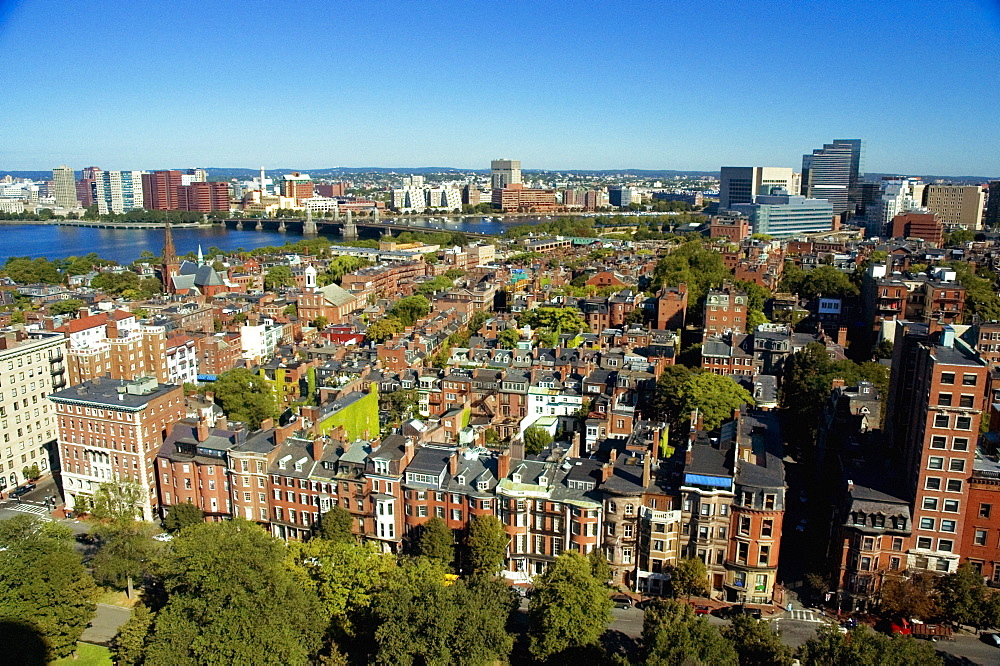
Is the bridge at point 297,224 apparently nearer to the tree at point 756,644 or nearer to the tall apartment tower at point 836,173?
the tall apartment tower at point 836,173

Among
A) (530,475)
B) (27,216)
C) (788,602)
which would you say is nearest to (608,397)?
(530,475)

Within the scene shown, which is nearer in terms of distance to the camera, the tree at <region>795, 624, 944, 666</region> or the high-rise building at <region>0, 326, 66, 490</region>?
the tree at <region>795, 624, 944, 666</region>

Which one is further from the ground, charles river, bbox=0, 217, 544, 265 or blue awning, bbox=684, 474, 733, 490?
blue awning, bbox=684, 474, 733, 490

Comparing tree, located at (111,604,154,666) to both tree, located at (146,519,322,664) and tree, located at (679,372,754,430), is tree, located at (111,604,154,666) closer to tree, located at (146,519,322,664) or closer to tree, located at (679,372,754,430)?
tree, located at (146,519,322,664)

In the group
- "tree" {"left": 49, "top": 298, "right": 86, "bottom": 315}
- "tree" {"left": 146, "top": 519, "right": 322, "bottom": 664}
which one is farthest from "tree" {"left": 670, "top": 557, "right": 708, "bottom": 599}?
"tree" {"left": 49, "top": 298, "right": 86, "bottom": 315}

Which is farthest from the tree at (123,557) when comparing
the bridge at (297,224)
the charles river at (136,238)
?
the bridge at (297,224)

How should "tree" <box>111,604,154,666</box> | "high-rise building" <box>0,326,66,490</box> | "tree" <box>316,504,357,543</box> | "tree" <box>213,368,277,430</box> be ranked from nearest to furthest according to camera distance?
"tree" <box>111,604,154,666</box> < "tree" <box>316,504,357,543</box> < "high-rise building" <box>0,326,66,490</box> < "tree" <box>213,368,277,430</box>
